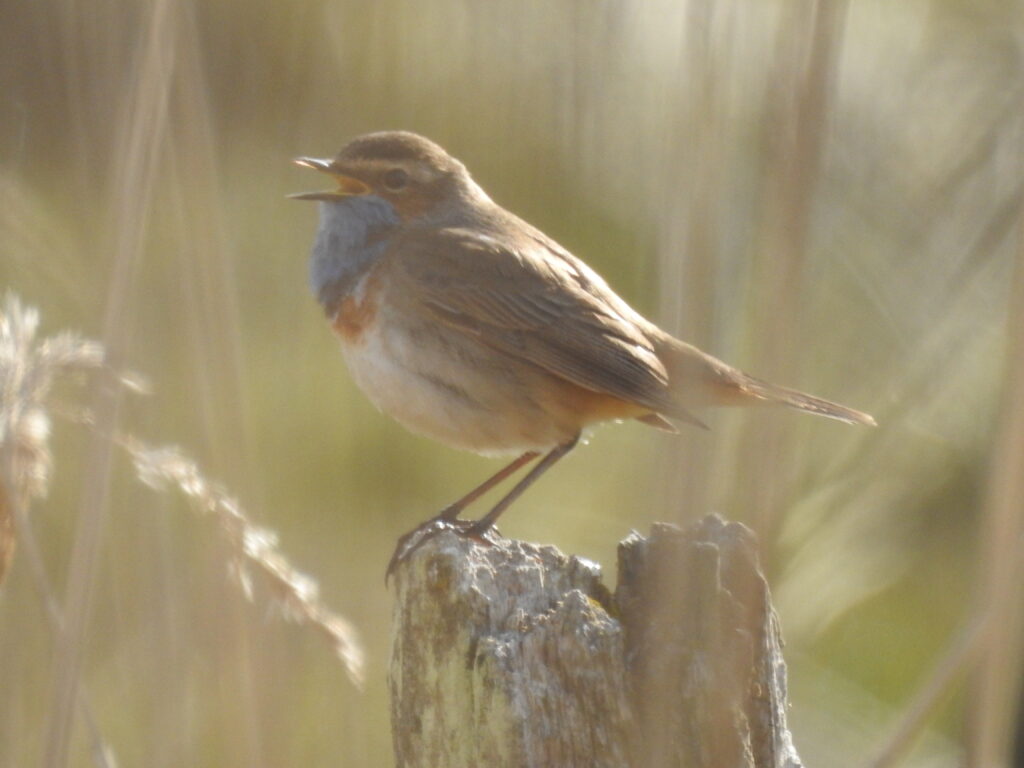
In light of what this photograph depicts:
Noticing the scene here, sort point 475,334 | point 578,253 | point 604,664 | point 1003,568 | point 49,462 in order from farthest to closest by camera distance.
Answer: point 578,253 < point 475,334 < point 49,462 < point 1003,568 < point 604,664

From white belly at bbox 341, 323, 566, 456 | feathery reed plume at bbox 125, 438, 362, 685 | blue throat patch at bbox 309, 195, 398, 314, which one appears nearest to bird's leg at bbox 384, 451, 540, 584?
white belly at bbox 341, 323, 566, 456

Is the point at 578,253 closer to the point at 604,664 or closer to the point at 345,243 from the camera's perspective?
the point at 345,243

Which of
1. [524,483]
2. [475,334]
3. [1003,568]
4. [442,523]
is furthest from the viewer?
[524,483]

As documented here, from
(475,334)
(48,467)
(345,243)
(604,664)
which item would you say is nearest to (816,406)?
(475,334)

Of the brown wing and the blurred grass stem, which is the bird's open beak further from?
the blurred grass stem

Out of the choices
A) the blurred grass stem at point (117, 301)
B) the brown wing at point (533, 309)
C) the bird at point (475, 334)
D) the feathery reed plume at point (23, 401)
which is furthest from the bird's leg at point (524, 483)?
the feathery reed plume at point (23, 401)

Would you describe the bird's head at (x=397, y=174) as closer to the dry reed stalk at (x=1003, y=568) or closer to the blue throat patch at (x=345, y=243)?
the blue throat patch at (x=345, y=243)

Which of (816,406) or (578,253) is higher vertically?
(816,406)
